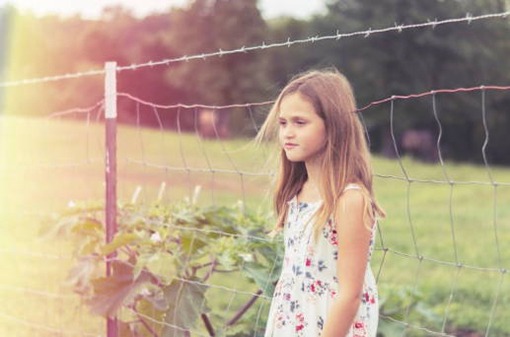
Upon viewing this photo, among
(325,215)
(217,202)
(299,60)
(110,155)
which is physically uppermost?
(299,60)

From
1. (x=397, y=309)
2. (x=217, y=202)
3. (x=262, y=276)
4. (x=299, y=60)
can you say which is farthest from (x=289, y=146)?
(x=299, y=60)

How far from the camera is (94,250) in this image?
3.96 m

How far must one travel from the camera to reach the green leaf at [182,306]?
11.1 ft

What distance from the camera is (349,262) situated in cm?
240

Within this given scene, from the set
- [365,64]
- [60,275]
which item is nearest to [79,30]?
[365,64]

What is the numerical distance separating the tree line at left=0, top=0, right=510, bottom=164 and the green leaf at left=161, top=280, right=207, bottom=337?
21885mm

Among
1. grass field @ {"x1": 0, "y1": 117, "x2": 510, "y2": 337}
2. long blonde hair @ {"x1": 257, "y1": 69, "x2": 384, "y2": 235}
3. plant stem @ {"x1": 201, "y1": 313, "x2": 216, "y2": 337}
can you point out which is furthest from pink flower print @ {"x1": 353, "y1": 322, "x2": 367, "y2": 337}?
plant stem @ {"x1": 201, "y1": 313, "x2": 216, "y2": 337}

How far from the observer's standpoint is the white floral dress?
2518mm

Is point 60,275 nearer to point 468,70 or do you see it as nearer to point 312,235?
point 312,235

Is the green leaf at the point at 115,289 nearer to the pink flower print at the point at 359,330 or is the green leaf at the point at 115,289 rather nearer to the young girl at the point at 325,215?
the young girl at the point at 325,215

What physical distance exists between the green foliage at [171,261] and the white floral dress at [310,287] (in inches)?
26.5

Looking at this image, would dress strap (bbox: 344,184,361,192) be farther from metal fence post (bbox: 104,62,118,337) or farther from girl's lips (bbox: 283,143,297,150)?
metal fence post (bbox: 104,62,118,337)

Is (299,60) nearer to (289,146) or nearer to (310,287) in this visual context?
(289,146)

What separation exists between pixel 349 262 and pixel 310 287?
188 mm
